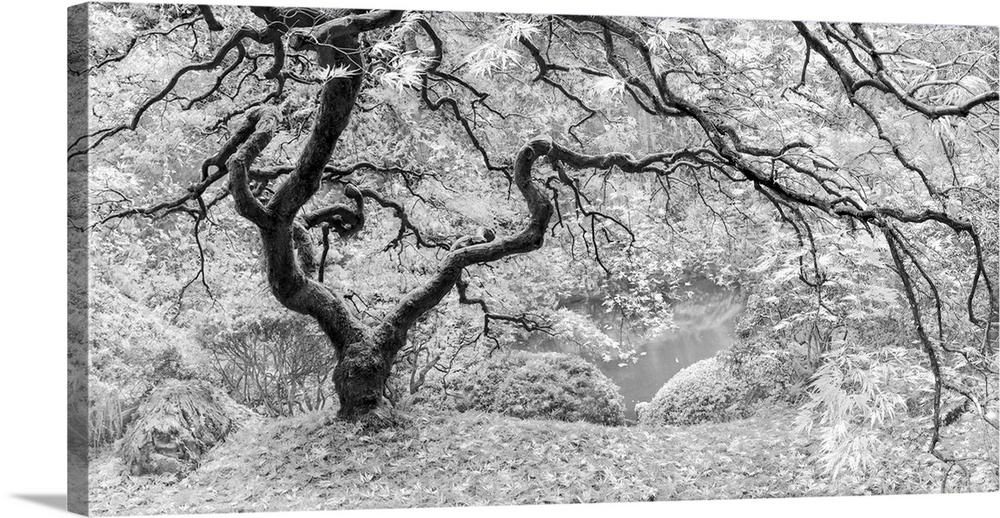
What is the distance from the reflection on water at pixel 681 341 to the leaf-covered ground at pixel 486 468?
0.88 feet

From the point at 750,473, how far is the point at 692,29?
257 cm

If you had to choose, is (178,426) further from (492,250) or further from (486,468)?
(492,250)

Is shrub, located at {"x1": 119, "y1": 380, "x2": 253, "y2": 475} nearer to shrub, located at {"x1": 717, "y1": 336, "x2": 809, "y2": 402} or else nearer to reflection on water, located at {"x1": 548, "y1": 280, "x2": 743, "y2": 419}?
reflection on water, located at {"x1": 548, "y1": 280, "x2": 743, "y2": 419}

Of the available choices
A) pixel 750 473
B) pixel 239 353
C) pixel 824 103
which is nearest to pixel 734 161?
pixel 824 103

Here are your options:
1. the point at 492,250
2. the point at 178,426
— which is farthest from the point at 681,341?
the point at 178,426

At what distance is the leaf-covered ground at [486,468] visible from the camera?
6148mm

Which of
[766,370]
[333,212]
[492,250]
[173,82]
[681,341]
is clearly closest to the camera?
[173,82]

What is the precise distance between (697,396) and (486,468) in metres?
1.32

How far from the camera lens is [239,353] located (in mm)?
6348

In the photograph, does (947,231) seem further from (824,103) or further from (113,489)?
(113,489)

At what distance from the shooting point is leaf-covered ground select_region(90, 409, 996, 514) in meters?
6.15

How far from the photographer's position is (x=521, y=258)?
22.1 ft

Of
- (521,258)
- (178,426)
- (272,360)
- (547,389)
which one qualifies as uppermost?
(521,258)

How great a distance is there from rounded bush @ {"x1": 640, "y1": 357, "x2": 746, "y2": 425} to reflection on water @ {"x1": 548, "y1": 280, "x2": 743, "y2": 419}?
0.17 ft
